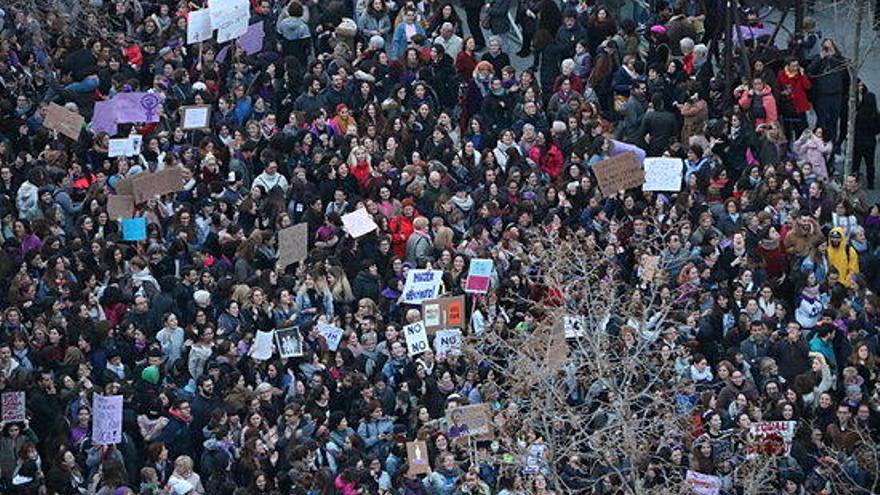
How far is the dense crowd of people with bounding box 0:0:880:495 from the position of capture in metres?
30.6

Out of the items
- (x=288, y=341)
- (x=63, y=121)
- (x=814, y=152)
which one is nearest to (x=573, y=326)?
(x=288, y=341)

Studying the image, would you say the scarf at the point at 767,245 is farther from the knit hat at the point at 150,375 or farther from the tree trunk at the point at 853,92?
the knit hat at the point at 150,375

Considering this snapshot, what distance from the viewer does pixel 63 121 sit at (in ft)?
118

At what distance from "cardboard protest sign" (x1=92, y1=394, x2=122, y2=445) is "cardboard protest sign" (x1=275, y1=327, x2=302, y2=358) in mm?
2069

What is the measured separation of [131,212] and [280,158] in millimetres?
2026

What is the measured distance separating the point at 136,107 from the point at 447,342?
641cm

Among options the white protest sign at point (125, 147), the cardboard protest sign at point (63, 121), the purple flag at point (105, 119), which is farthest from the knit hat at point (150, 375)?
the purple flag at point (105, 119)

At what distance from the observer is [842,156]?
37469 mm

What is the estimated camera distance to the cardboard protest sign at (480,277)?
32750mm

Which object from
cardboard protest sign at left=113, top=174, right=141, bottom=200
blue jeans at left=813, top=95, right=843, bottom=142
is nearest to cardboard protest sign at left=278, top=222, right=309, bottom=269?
cardboard protest sign at left=113, top=174, right=141, bottom=200

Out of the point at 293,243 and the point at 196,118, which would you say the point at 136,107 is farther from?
the point at 293,243

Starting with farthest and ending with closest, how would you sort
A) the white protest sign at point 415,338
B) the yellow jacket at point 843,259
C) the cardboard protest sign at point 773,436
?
the yellow jacket at point 843,259
the white protest sign at point 415,338
the cardboard protest sign at point 773,436

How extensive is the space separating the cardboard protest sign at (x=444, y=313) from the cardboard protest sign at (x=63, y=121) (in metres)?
5.78

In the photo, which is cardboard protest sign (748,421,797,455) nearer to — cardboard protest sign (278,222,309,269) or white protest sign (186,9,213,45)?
cardboard protest sign (278,222,309,269)
